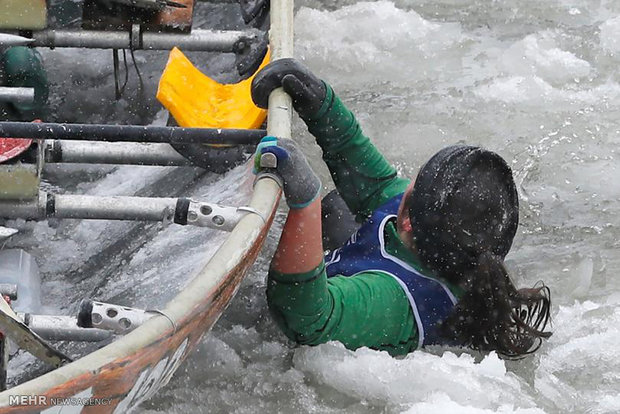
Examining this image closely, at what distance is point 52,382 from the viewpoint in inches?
69.9

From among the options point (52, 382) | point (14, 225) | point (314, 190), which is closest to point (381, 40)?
point (14, 225)

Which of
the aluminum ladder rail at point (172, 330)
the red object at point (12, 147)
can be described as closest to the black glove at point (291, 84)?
the aluminum ladder rail at point (172, 330)

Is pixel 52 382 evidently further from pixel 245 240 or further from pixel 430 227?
pixel 430 227

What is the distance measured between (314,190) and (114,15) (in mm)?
1548

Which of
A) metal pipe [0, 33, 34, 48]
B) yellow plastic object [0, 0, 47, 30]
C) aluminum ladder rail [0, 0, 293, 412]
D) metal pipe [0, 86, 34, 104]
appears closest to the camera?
aluminum ladder rail [0, 0, 293, 412]

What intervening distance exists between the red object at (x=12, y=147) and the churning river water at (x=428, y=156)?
416 millimetres

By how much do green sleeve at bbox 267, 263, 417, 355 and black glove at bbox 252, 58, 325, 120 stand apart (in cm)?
52

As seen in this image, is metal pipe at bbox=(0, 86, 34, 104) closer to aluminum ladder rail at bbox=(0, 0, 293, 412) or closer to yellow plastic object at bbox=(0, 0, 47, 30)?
yellow plastic object at bbox=(0, 0, 47, 30)

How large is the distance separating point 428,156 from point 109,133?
174 cm

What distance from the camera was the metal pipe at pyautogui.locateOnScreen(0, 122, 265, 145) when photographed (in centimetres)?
265

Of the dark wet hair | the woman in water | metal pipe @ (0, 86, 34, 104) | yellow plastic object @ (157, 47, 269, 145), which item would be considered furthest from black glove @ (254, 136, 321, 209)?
metal pipe @ (0, 86, 34, 104)

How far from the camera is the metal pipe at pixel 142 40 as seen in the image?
364 centimetres

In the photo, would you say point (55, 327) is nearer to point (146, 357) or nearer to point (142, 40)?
point (146, 357)

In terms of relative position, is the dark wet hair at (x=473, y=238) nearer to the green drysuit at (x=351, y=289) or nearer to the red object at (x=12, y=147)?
the green drysuit at (x=351, y=289)
